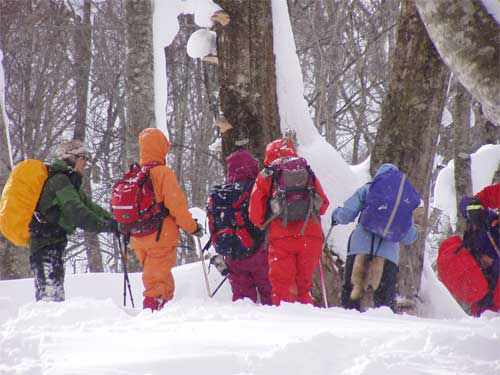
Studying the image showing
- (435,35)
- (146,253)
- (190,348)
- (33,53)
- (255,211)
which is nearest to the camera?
(190,348)

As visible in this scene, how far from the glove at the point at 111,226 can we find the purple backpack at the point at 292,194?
61.3 inches

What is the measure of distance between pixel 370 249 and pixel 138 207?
2.07 metres

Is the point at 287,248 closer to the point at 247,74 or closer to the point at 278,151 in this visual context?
the point at 278,151

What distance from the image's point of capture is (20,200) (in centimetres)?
552

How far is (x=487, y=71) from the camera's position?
3.42 m

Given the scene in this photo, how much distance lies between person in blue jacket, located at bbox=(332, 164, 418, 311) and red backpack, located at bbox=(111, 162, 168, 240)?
1619 millimetres

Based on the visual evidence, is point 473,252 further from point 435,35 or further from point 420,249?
point 435,35

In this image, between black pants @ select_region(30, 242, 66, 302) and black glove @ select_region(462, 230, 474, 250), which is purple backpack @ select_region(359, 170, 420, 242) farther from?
black pants @ select_region(30, 242, 66, 302)

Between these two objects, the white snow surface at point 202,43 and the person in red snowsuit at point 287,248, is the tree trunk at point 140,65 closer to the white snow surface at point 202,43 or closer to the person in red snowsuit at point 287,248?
the white snow surface at point 202,43

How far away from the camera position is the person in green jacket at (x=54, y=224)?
18.2 feet

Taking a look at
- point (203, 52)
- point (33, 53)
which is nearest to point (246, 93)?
point (203, 52)

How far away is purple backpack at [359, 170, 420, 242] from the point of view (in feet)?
17.2

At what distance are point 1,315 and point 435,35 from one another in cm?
455

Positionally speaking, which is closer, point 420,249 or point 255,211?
point 255,211
